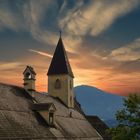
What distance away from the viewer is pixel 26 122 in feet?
129

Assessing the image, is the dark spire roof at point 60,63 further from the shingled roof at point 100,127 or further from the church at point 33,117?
the shingled roof at point 100,127

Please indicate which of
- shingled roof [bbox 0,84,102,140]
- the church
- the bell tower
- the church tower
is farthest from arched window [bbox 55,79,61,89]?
the bell tower

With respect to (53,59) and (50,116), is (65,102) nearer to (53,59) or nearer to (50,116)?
(53,59)

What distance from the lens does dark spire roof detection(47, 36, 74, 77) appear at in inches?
2653

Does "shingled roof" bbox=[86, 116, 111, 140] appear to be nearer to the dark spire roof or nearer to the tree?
the dark spire roof

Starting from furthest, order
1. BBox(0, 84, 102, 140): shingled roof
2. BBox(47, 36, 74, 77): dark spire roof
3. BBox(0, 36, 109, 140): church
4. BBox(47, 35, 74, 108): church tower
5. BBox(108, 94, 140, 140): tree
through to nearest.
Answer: BBox(47, 36, 74, 77): dark spire roof
BBox(47, 35, 74, 108): church tower
BBox(0, 36, 109, 140): church
BBox(0, 84, 102, 140): shingled roof
BBox(108, 94, 140, 140): tree

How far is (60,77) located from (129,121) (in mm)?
33128

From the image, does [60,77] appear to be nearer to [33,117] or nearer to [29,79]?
[29,79]

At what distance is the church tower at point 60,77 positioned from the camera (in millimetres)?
66875

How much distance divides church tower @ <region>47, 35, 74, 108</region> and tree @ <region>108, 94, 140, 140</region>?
29.9 meters

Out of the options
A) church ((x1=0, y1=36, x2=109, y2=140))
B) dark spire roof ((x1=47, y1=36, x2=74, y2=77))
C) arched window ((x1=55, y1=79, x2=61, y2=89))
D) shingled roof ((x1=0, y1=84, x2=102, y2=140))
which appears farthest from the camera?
dark spire roof ((x1=47, y1=36, x2=74, y2=77))

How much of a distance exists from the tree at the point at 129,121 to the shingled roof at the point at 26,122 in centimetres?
819

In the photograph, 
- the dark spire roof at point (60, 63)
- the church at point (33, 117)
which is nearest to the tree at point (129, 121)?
the church at point (33, 117)

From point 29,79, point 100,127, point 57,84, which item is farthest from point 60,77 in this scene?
point 29,79
